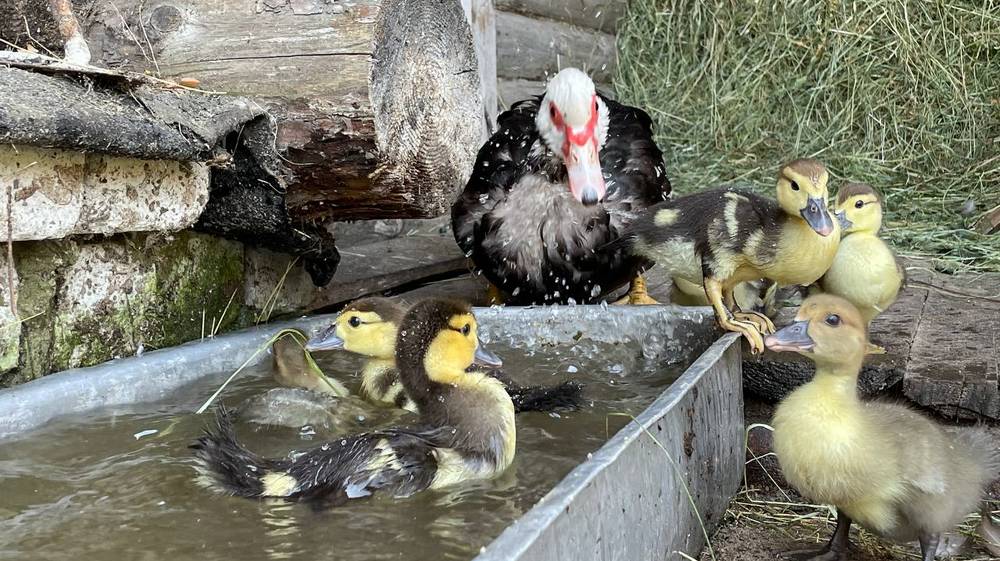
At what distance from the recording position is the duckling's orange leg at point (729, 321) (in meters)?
2.92

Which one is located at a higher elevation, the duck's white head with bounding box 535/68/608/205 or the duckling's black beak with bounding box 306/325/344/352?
the duck's white head with bounding box 535/68/608/205

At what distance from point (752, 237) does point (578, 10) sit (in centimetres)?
425

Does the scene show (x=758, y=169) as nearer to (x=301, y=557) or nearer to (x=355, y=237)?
(x=355, y=237)

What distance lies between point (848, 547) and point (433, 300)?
1.19 meters

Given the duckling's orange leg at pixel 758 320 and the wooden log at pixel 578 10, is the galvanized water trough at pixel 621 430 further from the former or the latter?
the wooden log at pixel 578 10

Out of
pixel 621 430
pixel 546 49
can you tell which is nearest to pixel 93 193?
pixel 621 430

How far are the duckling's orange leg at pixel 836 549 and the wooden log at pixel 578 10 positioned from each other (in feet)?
14.9

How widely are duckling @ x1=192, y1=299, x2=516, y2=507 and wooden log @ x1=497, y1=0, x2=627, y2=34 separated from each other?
14.2 feet

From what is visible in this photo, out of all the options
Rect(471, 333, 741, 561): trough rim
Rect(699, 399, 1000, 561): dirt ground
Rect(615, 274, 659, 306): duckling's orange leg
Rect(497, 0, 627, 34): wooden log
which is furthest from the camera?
Rect(497, 0, 627, 34): wooden log

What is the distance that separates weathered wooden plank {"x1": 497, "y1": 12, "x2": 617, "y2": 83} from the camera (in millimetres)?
6309

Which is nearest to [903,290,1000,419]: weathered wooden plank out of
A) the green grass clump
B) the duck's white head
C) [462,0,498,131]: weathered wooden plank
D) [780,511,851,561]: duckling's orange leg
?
[780,511,851,561]: duckling's orange leg

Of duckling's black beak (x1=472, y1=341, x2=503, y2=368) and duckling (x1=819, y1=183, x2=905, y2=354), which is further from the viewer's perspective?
duckling (x1=819, y1=183, x2=905, y2=354)

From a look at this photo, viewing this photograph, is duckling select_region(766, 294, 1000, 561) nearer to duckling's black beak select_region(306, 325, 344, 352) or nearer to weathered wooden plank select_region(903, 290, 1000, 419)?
weathered wooden plank select_region(903, 290, 1000, 419)

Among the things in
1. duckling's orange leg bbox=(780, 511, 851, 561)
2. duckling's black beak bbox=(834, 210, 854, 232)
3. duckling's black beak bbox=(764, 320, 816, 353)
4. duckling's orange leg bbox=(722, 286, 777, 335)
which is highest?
duckling's black beak bbox=(834, 210, 854, 232)
